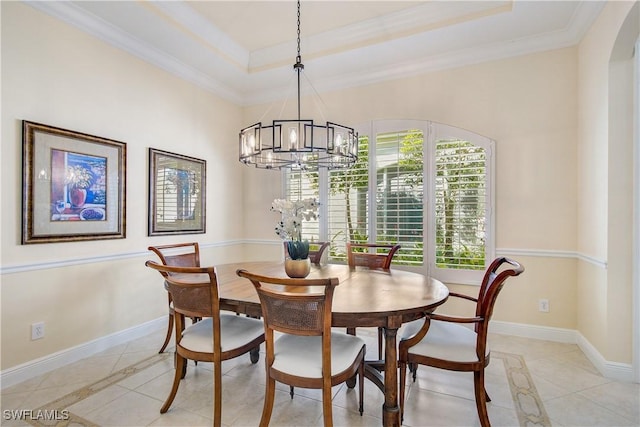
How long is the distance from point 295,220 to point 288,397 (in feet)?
4.05

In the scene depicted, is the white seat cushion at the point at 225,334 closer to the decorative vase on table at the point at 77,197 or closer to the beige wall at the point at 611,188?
the decorative vase on table at the point at 77,197

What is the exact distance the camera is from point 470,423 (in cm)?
190

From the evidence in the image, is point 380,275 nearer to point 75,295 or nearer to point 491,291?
point 491,291

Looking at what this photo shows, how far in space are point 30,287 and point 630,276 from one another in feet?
15.0

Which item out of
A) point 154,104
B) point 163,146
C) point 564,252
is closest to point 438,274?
point 564,252

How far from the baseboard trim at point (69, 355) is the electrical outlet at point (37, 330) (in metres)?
0.17

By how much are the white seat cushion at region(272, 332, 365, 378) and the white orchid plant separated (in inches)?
25.9

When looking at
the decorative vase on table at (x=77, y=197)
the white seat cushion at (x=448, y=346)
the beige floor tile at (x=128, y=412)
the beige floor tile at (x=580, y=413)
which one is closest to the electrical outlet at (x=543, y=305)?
the beige floor tile at (x=580, y=413)

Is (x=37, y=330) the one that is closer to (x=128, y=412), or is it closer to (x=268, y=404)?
(x=128, y=412)

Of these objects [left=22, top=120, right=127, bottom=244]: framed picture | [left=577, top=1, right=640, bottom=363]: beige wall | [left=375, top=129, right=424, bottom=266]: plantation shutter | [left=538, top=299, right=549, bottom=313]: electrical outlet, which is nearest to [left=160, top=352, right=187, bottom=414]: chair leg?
[left=22, top=120, right=127, bottom=244]: framed picture

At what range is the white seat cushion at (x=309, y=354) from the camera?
1632 millimetres

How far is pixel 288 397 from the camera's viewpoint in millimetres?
2180

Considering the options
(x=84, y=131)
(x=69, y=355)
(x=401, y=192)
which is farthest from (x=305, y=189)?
(x=69, y=355)

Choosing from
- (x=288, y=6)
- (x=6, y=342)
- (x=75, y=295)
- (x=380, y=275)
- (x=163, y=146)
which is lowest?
(x=6, y=342)
